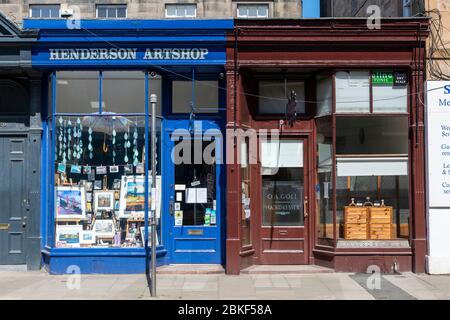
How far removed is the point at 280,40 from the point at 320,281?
473 cm

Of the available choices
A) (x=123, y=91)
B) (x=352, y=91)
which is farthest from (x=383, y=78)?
(x=123, y=91)

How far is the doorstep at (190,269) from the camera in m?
10.7

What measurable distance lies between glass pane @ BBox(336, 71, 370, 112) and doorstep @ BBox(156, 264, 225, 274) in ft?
13.2

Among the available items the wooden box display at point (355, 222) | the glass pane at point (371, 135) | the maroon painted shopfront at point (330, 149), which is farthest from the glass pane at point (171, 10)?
the wooden box display at point (355, 222)

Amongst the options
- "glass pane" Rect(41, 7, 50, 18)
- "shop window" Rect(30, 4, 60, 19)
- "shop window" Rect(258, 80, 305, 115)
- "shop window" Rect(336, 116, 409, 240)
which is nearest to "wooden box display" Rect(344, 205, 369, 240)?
"shop window" Rect(336, 116, 409, 240)

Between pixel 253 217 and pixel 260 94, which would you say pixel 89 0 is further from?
pixel 253 217

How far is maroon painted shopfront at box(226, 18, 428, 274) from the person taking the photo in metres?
10.8

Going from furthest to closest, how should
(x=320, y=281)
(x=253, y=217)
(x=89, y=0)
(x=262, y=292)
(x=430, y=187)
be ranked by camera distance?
(x=89, y=0), (x=253, y=217), (x=430, y=187), (x=320, y=281), (x=262, y=292)

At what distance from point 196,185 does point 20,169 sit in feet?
12.0

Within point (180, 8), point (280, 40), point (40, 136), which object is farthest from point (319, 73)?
point (180, 8)

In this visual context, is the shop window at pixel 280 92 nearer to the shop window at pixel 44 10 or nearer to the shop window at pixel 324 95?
the shop window at pixel 324 95

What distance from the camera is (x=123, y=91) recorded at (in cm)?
1108

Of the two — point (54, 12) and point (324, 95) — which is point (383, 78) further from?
point (54, 12)

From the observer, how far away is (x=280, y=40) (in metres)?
10.8
